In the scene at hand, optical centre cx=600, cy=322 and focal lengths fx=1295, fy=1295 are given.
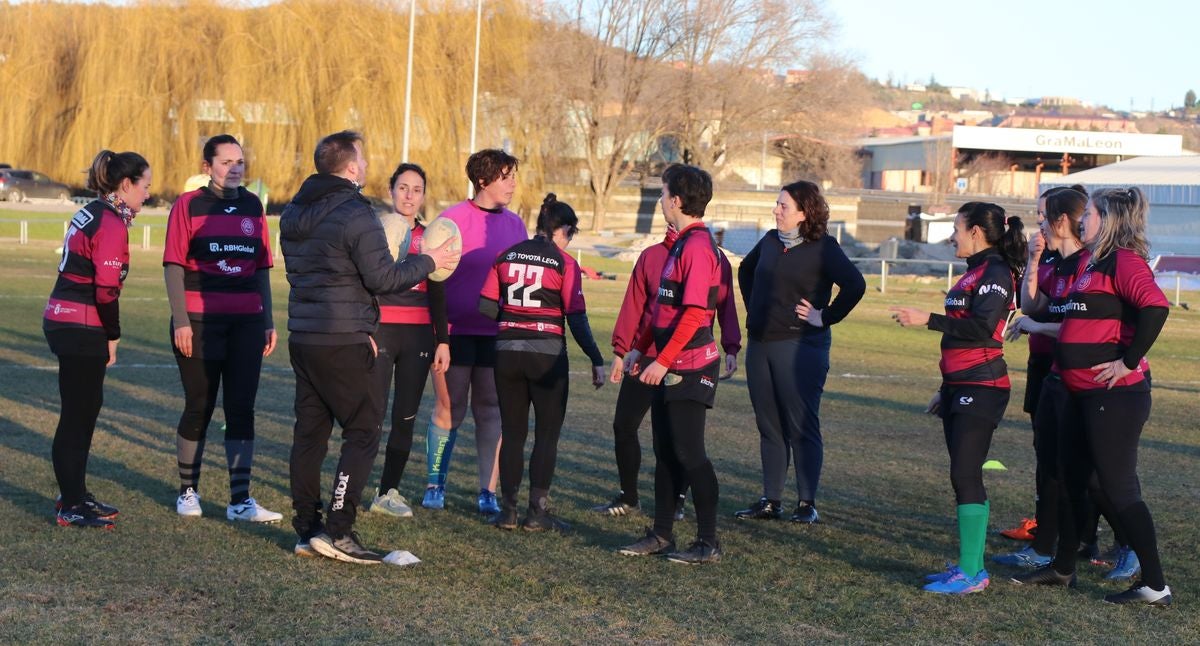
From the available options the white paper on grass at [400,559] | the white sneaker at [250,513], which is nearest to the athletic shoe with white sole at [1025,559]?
the white paper on grass at [400,559]

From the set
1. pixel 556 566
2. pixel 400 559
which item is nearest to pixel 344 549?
pixel 400 559

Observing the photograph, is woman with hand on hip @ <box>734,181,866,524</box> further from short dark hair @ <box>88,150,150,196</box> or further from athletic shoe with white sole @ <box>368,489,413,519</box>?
short dark hair @ <box>88,150,150,196</box>

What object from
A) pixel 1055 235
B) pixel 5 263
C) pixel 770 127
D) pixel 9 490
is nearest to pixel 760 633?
pixel 1055 235

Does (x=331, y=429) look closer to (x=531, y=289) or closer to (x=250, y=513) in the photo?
(x=250, y=513)

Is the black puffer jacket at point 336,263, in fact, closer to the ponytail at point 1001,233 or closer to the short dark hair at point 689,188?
the short dark hair at point 689,188

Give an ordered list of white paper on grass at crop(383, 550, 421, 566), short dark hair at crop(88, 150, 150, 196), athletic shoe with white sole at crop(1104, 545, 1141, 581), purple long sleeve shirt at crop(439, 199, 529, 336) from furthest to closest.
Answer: purple long sleeve shirt at crop(439, 199, 529, 336) < short dark hair at crop(88, 150, 150, 196) < athletic shoe with white sole at crop(1104, 545, 1141, 581) < white paper on grass at crop(383, 550, 421, 566)

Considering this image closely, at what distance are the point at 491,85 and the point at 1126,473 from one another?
44.4 m

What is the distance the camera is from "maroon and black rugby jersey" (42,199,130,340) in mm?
6312

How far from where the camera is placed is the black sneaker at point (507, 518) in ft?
22.2

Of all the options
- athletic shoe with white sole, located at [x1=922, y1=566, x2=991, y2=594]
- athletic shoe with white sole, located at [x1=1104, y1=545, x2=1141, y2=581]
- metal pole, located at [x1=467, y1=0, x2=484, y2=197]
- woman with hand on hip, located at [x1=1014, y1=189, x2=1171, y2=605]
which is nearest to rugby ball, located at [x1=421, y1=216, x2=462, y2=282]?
athletic shoe with white sole, located at [x1=922, y1=566, x2=991, y2=594]

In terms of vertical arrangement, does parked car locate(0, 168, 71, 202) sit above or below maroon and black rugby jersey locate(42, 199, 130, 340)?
above

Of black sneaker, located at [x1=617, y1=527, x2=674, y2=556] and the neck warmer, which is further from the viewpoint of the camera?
the neck warmer

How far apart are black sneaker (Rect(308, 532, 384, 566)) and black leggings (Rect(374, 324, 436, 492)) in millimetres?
1013

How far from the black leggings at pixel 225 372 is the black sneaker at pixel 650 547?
213cm
